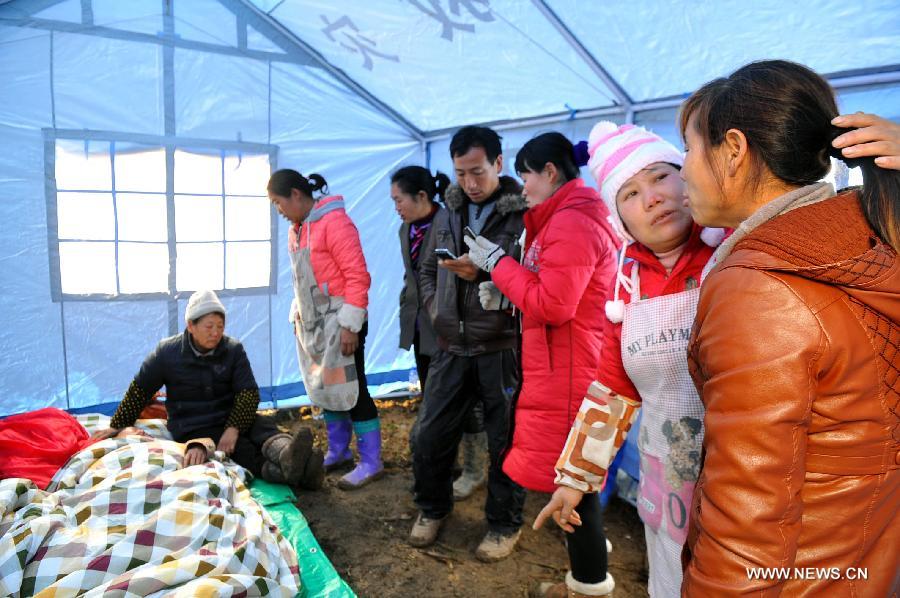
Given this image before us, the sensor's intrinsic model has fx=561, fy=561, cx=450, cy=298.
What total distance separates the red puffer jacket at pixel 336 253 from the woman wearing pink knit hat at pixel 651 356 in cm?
212

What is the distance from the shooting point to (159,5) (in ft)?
13.1

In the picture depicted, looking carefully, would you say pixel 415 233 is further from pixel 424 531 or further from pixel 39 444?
pixel 39 444

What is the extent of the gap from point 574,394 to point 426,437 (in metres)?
0.92

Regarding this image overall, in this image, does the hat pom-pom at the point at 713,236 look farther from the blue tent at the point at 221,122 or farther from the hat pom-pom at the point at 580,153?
the blue tent at the point at 221,122

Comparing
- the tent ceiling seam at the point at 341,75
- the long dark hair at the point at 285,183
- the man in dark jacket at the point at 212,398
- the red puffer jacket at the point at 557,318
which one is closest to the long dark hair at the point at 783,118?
the red puffer jacket at the point at 557,318

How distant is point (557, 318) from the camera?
1919 millimetres

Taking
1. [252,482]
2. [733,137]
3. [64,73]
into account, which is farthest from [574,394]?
[64,73]

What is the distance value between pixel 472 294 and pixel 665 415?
1351mm

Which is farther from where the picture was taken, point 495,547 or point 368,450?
point 368,450

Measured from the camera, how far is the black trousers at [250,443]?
3129mm

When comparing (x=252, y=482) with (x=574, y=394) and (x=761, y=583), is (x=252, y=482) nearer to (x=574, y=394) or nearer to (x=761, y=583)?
(x=574, y=394)

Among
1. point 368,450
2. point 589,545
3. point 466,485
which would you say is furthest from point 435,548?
point 589,545

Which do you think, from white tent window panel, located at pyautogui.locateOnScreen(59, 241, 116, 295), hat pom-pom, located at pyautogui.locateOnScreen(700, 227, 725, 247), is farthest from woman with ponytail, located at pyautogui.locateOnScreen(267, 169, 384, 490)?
hat pom-pom, located at pyautogui.locateOnScreen(700, 227, 725, 247)

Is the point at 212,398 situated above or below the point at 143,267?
below
